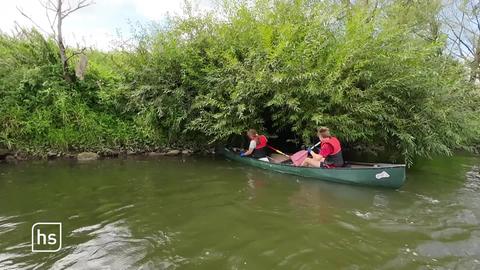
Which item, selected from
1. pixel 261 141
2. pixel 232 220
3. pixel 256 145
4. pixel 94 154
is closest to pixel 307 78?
pixel 261 141

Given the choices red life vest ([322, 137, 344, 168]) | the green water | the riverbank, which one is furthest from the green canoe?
the riverbank

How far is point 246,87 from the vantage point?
31.7 ft

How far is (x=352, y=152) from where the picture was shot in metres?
12.5

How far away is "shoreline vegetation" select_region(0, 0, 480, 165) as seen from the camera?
9.01m

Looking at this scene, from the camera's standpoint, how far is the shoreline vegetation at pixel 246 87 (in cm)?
901

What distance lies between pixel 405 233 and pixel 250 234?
228 cm

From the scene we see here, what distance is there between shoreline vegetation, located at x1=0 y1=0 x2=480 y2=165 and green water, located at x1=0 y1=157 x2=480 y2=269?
62.2 inches

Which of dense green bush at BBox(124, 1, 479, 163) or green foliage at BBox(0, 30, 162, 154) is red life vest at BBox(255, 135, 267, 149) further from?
green foliage at BBox(0, 30, 162, 154)

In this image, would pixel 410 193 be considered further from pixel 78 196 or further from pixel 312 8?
pixel 78 196

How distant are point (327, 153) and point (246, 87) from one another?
2.77 m

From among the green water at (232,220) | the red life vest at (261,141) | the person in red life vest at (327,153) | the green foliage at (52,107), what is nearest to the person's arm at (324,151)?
the person in red life vest at (327,153)

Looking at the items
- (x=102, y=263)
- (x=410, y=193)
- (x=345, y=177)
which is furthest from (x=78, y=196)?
(x=410, y=193)

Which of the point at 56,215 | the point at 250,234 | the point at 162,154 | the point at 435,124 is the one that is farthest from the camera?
the point at 162,154

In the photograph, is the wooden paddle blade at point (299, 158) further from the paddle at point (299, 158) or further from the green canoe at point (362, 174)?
the green canoe at point (362, 174)
